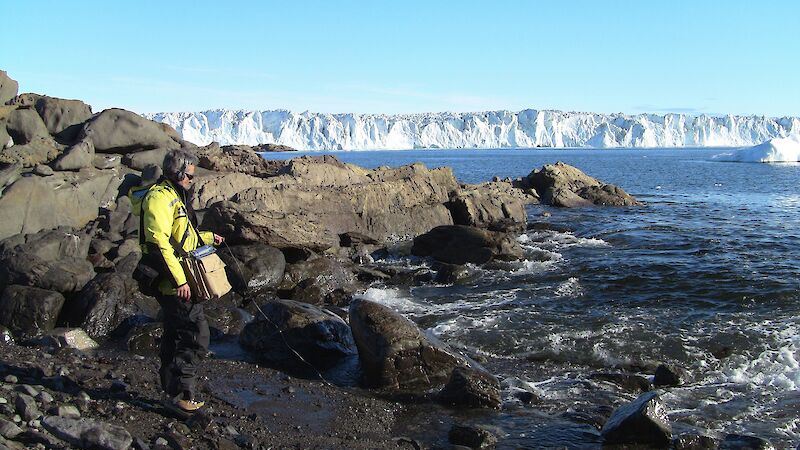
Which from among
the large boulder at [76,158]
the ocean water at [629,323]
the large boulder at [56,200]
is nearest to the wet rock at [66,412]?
the ocean water at [629,323]

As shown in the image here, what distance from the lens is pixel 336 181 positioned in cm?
2175

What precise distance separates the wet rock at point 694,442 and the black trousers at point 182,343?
4.78 metres

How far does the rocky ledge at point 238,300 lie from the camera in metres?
6.07

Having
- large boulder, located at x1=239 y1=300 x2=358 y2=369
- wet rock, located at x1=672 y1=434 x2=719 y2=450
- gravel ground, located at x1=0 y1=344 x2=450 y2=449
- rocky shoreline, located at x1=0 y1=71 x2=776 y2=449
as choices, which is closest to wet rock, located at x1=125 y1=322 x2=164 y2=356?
rocky shoreline, located at x1=0 y1=71 x2=776 y2=449

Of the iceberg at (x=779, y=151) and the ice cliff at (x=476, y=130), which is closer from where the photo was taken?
the iceberg at (x=779, y=151)

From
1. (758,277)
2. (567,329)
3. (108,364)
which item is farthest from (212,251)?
(758,277)

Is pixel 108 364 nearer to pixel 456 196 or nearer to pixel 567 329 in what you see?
pixel 567 329

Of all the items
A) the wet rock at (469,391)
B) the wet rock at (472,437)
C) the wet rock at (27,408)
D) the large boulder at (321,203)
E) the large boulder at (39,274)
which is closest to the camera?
the wet rock at (27,408)

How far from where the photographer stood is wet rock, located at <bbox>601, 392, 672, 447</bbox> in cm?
667

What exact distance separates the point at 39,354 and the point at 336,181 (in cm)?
1453

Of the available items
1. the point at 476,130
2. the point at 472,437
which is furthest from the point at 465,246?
the point at 476,130

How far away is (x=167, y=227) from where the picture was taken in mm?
5648

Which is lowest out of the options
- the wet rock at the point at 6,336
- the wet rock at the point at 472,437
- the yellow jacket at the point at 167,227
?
the wet rock at the point at 472,437

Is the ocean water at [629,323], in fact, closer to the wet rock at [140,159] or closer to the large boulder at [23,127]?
the wet rock at [140,159]
